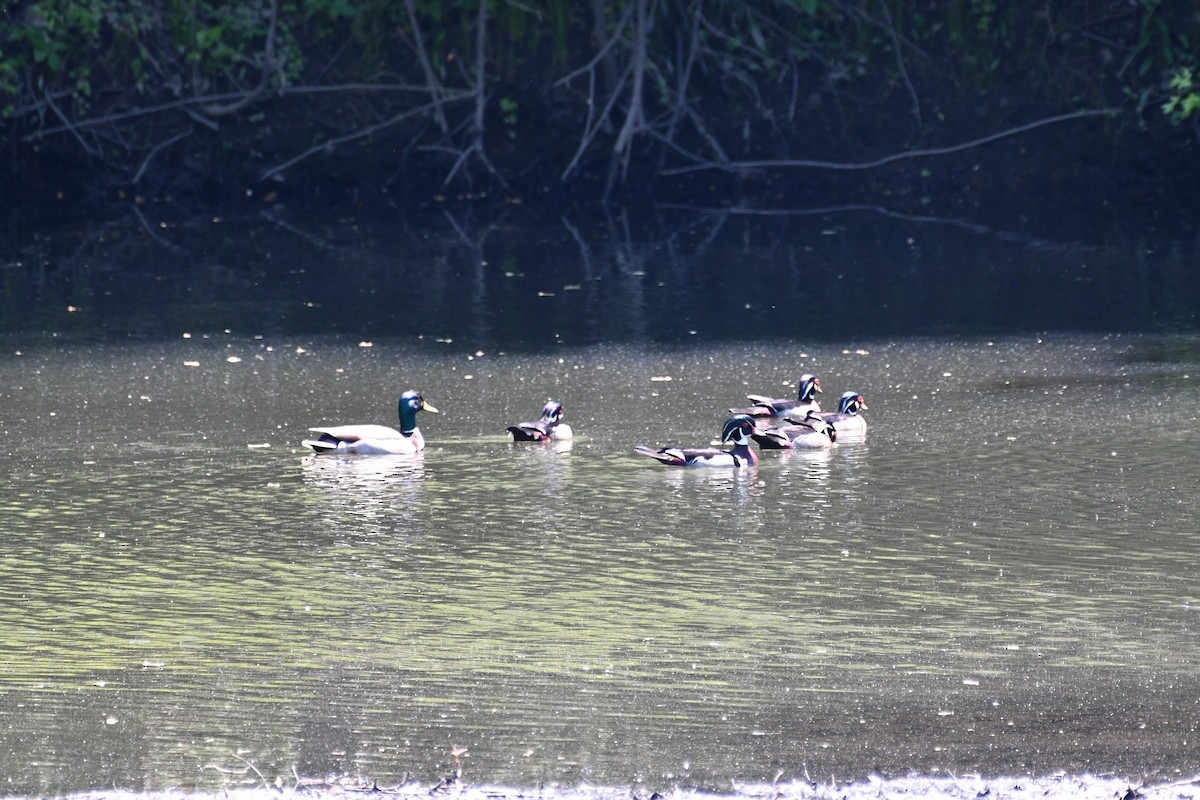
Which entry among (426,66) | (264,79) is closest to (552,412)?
(426,66)

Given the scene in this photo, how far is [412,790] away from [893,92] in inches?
964

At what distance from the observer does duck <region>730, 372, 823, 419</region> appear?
12008 millimetres

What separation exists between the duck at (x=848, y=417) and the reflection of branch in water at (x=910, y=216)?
32.3 ft

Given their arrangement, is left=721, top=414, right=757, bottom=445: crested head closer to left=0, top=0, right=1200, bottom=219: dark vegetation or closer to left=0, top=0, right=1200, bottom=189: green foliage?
left=0, top=0, right=1200, bottom=219: dark vegetation

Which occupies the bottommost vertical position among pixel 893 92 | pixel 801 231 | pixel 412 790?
pixel 412 790

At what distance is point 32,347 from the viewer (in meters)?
15.3

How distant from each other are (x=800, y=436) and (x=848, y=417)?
0.33m

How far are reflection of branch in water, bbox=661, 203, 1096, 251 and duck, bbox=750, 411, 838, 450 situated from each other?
404 inches

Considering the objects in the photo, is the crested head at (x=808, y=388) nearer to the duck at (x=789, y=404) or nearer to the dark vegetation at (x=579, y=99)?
the duck at (x=789, y=404)

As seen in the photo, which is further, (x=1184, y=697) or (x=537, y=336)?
(x=537, y=336)

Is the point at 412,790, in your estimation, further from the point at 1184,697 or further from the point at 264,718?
the point at 1184,697

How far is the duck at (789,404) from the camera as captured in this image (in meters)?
12.0

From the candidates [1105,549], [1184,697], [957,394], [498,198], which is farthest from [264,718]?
[498,198]

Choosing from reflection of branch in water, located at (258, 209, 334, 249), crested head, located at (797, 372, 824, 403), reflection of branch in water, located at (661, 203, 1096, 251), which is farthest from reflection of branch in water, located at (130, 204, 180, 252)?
crested head, located at (797, 372, 824, 403)
